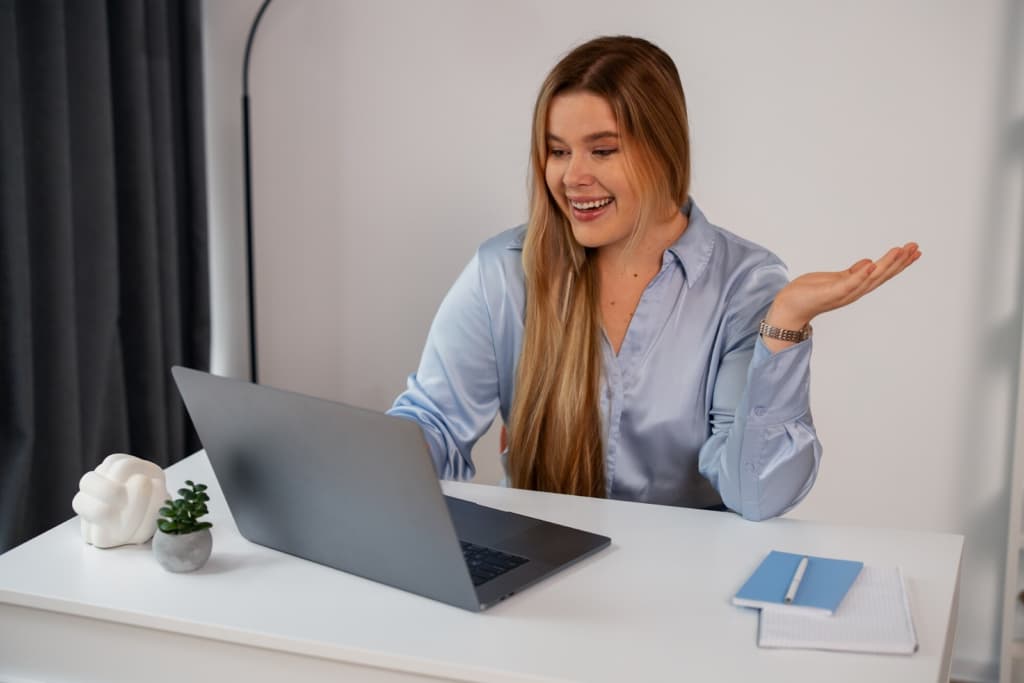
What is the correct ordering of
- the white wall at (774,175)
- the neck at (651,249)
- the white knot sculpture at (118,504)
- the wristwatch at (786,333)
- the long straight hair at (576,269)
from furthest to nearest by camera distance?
the white wall at (774,175), the neck at (651,249), the long straight hair at (576,269), the wristwatch at (786,333), the white knot sculpture at (118,504)

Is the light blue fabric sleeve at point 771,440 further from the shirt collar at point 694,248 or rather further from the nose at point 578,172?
the nose at point 578,172

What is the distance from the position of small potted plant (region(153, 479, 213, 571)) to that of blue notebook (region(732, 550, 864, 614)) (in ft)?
1.98

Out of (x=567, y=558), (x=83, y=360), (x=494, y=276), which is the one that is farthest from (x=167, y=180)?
(x=567, y=558)

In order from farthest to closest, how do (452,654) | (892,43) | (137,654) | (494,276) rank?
1. (892,43)
2. (494,276)
3. (137,654)
4. (452,654)

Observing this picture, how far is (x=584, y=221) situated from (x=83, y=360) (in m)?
1.28

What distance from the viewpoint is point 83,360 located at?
7.91 ft

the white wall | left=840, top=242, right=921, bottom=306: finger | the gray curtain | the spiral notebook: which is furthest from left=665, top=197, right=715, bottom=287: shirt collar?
the gray curtain

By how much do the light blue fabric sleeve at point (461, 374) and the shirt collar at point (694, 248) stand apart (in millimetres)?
335

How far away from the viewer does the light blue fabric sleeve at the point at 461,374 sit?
1825mm

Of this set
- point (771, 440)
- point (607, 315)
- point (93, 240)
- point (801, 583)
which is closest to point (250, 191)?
point (93, 240)

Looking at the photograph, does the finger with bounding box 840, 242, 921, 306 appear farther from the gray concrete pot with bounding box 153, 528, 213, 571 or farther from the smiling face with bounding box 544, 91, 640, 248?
the gray concrete pot with bounding box 153, 528, 213, 571

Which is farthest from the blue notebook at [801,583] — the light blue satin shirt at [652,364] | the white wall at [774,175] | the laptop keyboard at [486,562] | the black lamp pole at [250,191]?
the black lamp pole at [250,191]

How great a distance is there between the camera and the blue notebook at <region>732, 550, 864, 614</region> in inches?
45.6

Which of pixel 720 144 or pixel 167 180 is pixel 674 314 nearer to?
pixel 720 144
